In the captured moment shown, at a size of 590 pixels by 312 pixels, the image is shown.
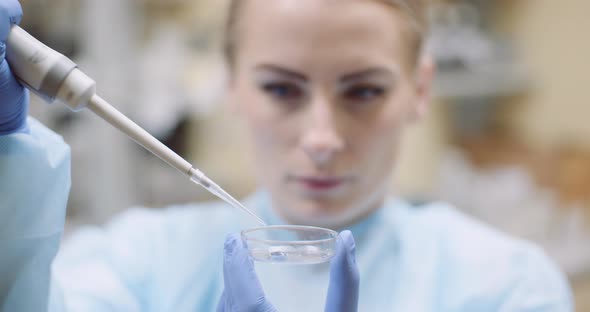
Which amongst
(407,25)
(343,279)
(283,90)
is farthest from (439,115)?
(343,279)

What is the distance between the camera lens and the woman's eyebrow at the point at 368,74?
2.47 feet

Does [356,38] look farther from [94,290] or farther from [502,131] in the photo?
[502,131]

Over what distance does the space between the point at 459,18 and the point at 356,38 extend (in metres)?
1.62

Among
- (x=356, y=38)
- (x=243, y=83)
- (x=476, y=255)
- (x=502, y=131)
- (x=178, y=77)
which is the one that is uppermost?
(x=356, y=38)

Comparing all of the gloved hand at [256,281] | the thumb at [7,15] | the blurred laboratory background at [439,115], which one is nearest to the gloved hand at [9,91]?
the thumb at [7,15]

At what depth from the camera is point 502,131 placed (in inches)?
95.7

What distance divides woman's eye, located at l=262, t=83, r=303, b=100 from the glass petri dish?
0.85 feet

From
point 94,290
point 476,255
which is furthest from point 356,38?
point 94,290

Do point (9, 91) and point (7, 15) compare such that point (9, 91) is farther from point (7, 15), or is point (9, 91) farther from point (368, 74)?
point (368, 74)

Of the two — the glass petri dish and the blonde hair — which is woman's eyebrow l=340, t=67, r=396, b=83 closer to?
the blonde hair

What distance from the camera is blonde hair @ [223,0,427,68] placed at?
0.85 metres

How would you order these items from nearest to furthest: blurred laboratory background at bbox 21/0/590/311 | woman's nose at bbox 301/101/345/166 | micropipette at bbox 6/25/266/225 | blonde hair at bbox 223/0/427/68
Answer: micropipette at bbox 6/25/266/225 < woman's nose at bbox 301/101/345/166 < blonde hair at bbox 223/0/427/68 < blurred laboratory background at bbox 21/0/590/311

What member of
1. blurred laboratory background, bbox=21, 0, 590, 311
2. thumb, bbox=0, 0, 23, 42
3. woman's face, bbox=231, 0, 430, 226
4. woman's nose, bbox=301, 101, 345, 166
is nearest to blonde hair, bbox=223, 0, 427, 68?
woman's face, bbox=231, 0, 430, 226

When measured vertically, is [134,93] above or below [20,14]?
below
